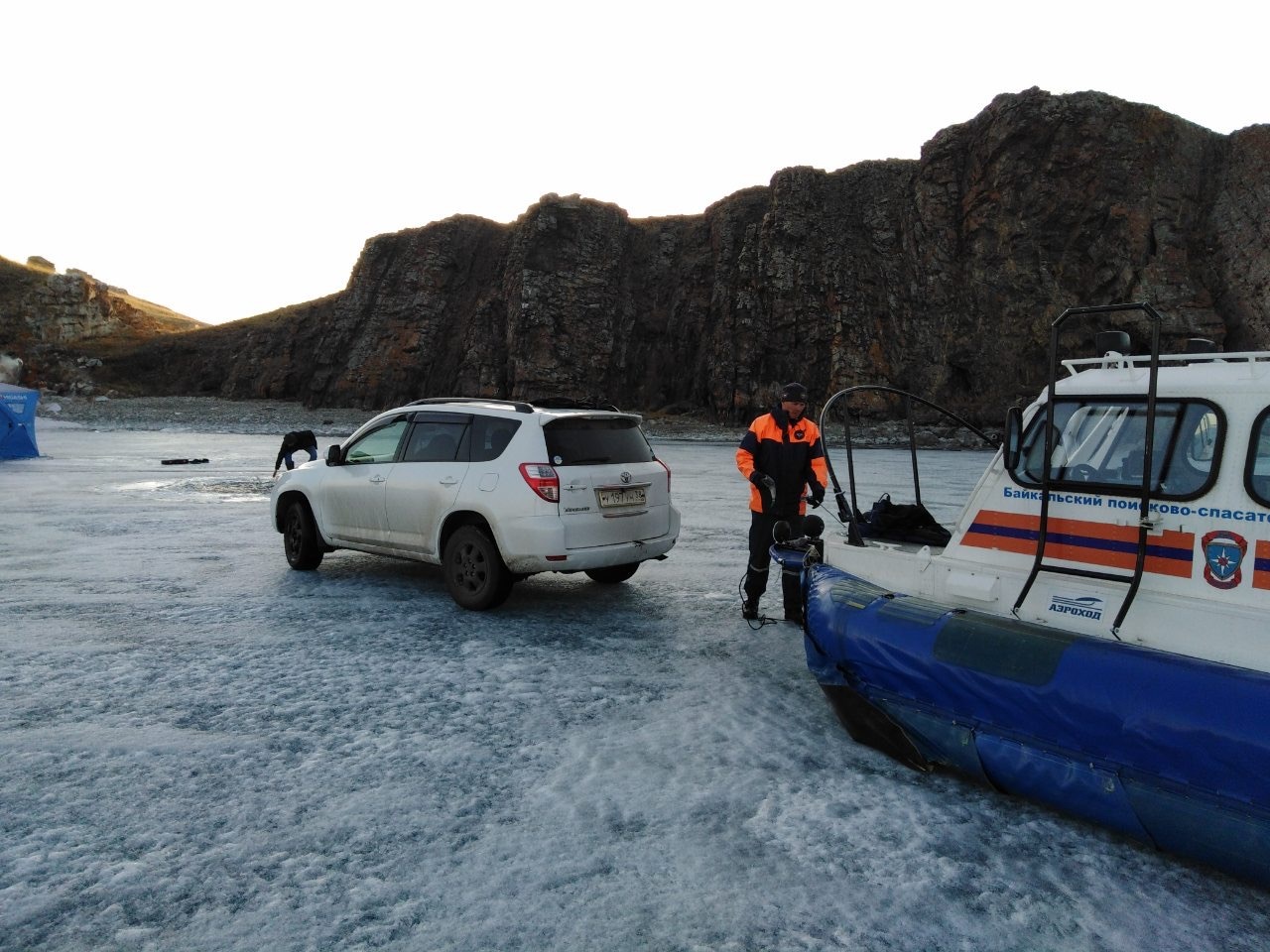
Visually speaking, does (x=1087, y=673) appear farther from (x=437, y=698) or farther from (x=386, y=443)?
(x=386, y=443)

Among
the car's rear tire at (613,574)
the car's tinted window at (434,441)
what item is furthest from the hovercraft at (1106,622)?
the car's tinted window at (434,441)

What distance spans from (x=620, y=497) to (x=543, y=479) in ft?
2.42

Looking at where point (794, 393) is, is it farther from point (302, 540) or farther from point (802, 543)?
point (302, 540)

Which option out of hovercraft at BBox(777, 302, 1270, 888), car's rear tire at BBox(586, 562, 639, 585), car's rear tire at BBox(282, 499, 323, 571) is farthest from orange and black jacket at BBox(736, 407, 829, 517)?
car's rear tire at BBox(282, 499, 323, 571)

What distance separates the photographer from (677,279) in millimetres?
65750

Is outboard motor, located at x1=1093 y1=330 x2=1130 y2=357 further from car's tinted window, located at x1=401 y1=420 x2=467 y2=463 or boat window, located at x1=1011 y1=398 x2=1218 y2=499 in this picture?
car's tinted window, located at x1=401 y1=420 x2=467 y2=463

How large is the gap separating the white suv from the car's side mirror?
341 cm

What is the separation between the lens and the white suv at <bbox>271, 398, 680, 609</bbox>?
6.57m

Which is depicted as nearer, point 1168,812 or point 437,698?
point 1168,812

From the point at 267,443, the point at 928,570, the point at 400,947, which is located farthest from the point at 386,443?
the point at 267,443

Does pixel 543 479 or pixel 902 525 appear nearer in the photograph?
pixel 902 525

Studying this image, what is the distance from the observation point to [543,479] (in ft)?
21.5

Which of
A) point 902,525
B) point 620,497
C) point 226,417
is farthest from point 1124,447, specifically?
point 226,417

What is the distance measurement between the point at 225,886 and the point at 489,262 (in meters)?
69.6
